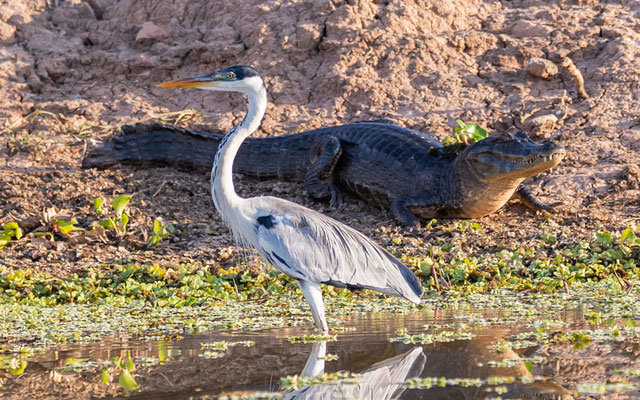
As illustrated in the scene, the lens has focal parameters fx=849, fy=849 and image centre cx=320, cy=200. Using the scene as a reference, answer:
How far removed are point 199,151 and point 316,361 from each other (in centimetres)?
603

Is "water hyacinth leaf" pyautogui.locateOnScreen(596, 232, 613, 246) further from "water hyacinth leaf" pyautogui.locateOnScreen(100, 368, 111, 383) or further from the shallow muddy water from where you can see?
"water hyacinth leaf" pyautogui.locateOnScreen(100, 368, 111, 383)

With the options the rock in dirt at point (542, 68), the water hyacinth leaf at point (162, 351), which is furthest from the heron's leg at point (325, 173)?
the water hyacinth leaf at point (162, 351)

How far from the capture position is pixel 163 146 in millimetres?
9898

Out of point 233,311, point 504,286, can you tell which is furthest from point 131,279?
point 504,286

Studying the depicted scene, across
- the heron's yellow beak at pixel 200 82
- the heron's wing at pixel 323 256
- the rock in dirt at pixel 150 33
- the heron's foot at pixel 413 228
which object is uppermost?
the rock in dirt at pixel 150 33

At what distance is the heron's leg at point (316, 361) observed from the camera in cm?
393

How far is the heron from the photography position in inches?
203

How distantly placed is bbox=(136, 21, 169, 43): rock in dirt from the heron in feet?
23.1

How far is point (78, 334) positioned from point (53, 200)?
3650 mm

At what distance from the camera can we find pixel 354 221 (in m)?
8.64

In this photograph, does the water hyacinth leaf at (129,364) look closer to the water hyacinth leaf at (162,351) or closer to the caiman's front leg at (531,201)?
the water hyacinth leaf at (162,351)

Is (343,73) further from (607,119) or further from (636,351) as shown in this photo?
(636,351)

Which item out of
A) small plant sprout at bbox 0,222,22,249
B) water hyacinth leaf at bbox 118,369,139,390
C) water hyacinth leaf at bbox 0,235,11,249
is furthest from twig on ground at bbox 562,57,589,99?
water hyacinth leaf at bbox 118,369,139,390

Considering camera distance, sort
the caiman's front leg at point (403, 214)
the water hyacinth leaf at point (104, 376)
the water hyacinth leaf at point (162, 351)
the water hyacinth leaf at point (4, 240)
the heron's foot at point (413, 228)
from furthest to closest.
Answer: the caiman's front leg at point (403, 214) < the heron's foot at point (413, 228) < the water hyacinth leaf at point (4, 240) < the water hyacinth leaf at point (162, 351) < the water hyacinth leaf at point (104, 376)
